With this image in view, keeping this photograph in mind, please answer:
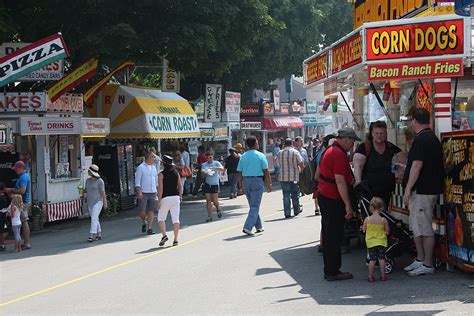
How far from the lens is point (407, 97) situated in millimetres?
11727

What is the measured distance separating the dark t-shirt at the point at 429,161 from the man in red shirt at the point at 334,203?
845 millimetres

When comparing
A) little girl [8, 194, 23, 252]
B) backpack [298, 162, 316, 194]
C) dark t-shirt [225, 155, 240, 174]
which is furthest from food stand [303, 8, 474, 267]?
dark t-shirt [225, 155, 240, 174]

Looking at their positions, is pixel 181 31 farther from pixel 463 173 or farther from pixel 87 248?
pixel 463 173

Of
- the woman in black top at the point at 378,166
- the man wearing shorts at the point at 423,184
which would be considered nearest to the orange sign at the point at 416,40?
the man wearing shorts at the point at 423,184

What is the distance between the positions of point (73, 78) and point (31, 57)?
278cm

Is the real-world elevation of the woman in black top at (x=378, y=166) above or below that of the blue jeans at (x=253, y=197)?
above

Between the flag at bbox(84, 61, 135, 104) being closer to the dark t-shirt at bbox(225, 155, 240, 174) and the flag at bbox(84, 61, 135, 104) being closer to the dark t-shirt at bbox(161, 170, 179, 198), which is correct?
the dark t-shirt at bbox(225, 155, 240, 174)

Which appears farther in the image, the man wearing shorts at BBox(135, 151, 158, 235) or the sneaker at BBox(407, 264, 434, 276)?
the man wearing shorts at BBox(135, 151, 158, 235)

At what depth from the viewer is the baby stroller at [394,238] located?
33.3 ft

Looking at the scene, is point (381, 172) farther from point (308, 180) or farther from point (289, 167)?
point (289, 167)

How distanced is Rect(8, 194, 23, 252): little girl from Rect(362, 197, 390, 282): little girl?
26.6 ft

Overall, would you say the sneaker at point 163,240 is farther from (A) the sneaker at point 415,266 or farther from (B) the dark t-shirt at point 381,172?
(A) the sneaker at point 415,266

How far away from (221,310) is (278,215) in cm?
1120

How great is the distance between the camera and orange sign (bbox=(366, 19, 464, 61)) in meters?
9.45
